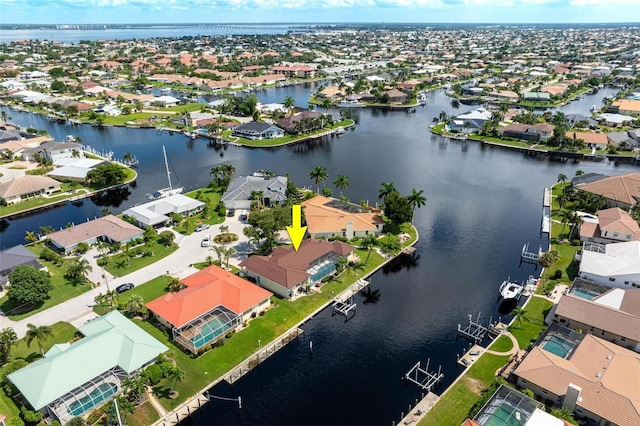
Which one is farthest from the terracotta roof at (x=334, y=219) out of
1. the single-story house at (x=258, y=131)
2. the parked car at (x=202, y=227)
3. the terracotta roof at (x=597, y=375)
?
the single-story house at (x=258, y=131)

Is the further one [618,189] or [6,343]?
[618,189]

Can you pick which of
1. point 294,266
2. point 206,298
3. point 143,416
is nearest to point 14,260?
point 206,298

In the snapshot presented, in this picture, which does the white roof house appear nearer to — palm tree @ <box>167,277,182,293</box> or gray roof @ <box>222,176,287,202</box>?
gray roof @ <box>222,176,287,202</box>

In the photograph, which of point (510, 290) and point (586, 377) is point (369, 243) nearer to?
point (510, 290)

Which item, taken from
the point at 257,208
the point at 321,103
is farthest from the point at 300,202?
the point at 321,103

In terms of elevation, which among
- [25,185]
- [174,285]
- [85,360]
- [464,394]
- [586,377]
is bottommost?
[464,394]

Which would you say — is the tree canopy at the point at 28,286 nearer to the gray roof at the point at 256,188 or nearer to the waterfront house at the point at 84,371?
the waterfront house at the point at 84,371

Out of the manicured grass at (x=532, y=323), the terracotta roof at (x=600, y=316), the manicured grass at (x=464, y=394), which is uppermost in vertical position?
the terracotta roof at (x=600, y=316)
